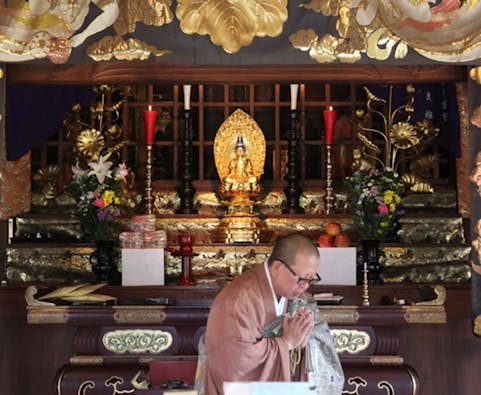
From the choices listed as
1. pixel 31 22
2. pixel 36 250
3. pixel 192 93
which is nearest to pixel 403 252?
pixel 192 93

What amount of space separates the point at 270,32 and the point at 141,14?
614 millimetres

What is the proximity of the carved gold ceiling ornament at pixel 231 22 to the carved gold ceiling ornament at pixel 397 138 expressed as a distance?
1.94 meters

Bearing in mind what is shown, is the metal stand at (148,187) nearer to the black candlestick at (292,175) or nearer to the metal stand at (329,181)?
the black candlestick at (292,175)

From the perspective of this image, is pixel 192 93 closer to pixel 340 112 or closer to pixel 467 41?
pixel 340 112

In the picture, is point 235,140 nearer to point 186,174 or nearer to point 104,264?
point 186,174

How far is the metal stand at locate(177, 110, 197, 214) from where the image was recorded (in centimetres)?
759

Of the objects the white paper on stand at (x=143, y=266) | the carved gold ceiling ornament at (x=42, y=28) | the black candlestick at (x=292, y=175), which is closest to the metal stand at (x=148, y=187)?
the white paper on stand at (x=143, y=266)

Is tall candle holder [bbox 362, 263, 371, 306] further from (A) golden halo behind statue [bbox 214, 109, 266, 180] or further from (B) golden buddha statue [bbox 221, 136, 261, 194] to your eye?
(A) golden halo behind statue [bbox 214, 109, 266, 180]

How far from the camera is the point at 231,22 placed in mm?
5855

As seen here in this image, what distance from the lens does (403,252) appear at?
7.38 meters

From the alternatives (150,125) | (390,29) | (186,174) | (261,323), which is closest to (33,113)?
(150,125)

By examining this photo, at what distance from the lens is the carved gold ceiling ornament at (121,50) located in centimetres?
584

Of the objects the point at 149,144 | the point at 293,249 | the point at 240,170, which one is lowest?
the point at 293,249

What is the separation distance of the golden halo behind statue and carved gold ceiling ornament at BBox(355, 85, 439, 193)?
2.01 ft
